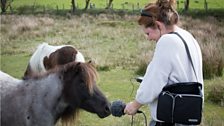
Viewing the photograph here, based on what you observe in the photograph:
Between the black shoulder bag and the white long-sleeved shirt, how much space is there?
0.14 feet

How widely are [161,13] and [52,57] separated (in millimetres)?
6366

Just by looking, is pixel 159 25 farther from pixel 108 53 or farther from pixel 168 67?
pixel 108 53

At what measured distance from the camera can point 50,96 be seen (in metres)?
5.01

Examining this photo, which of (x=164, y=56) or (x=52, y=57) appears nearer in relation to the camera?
(x=164, y=56)

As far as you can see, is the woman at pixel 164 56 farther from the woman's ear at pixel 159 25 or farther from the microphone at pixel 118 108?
the microphone at pixel 118 108

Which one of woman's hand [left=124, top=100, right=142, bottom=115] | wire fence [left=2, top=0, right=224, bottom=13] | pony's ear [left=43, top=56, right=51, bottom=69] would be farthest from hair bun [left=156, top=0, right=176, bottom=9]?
wire fence [left=2, top=0, right=224, bottom=13]

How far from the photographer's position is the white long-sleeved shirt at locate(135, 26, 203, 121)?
10.6 feet

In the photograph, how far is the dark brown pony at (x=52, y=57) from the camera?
918cm

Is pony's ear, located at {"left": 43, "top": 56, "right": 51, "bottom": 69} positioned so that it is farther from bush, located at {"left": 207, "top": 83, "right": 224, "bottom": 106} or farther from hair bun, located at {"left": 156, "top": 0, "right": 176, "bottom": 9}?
hair bun, located at {"left": 156, "top": 0, "right": 176, "bottom": 9}

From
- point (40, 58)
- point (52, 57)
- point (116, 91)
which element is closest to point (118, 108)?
point (52, 57)

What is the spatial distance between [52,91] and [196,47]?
2.10 metres

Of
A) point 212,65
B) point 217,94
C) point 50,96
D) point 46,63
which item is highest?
point 50,96

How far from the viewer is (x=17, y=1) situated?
55344mm

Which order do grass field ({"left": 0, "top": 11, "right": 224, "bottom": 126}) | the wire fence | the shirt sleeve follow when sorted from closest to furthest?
the shirt sleeve, grass field ({"left": 0, "top": 11, "right": 224, "bottom": 126}), the wire fence
